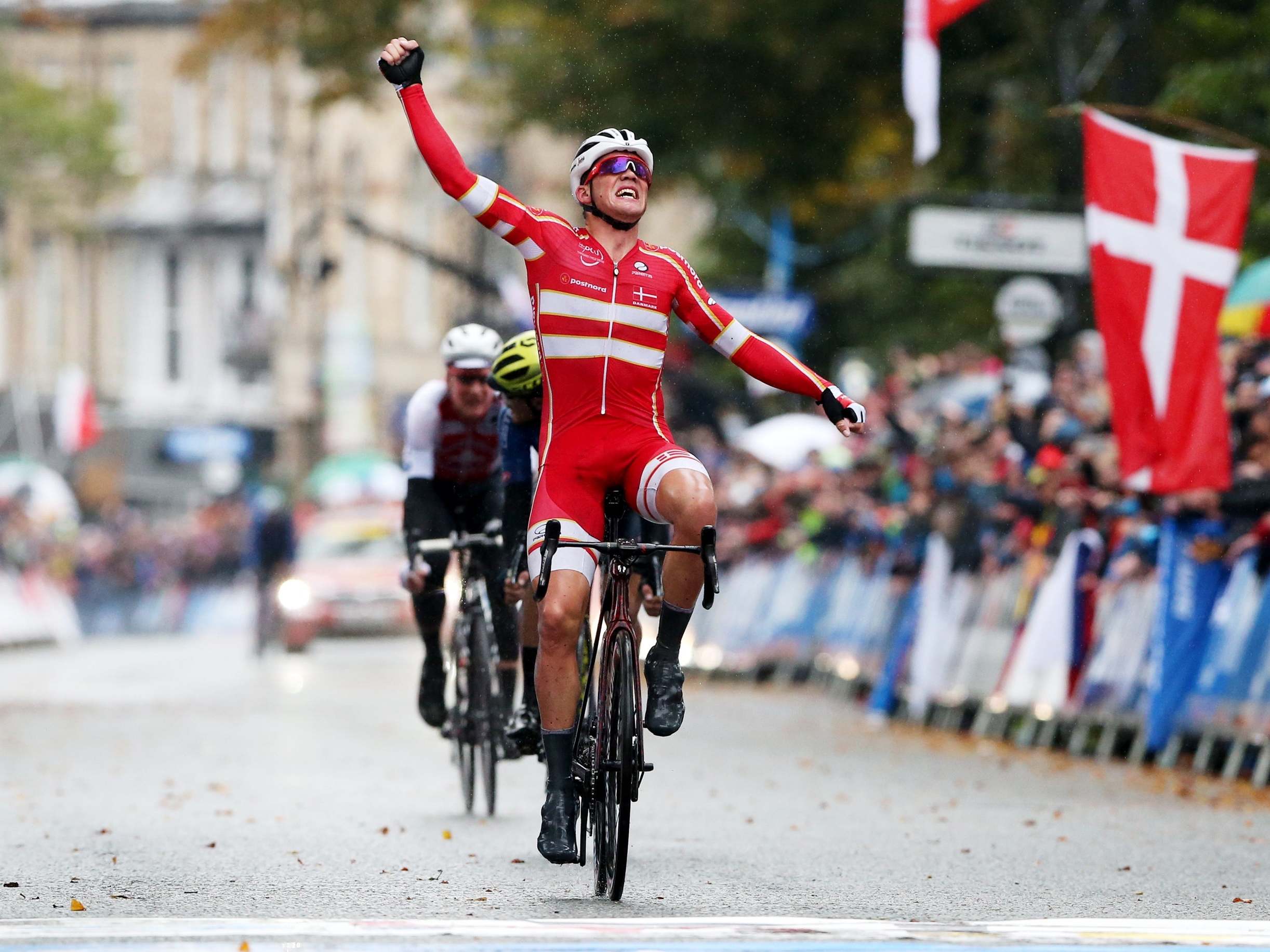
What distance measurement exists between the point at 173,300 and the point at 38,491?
21750mm

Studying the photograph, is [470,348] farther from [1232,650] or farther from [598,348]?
[1232,650]

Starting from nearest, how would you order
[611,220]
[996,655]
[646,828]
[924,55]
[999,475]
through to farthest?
1. [611,220]
2. [646,828]
3. [924,55]
4. [996,655]
5. [999,475]

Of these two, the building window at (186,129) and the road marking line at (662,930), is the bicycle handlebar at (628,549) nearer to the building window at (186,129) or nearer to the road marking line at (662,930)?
the road marking line at (662,930)

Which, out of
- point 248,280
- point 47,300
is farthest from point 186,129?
point 47,300

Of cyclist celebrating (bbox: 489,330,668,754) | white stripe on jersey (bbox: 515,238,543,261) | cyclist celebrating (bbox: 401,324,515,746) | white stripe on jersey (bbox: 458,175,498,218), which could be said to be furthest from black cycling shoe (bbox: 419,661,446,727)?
white stripe on jersey (bbox: 458,175,498,218)

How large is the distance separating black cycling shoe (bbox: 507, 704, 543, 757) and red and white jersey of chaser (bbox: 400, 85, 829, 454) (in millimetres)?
1929

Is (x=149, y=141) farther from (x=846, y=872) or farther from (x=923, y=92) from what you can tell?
(x=846, y=872)

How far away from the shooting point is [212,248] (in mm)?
72500

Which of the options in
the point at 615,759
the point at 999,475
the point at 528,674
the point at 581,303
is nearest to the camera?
the point at 615,759

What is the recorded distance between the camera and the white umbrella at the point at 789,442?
25.4 metres

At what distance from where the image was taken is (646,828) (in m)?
10.8

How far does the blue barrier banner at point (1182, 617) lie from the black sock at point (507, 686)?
14.9 ft

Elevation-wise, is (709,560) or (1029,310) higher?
(1029,310)

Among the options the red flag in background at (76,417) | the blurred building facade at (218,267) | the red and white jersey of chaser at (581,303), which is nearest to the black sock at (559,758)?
the red and white jersey of chaser at (581,303)
